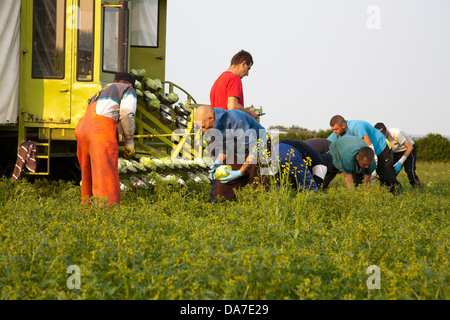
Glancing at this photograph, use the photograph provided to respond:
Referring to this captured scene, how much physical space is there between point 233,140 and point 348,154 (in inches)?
91.9

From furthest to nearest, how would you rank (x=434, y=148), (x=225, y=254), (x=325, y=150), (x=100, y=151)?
(x=434, y=148), (x=325, y=150), (x=100, y=151), (x=225, y=254)

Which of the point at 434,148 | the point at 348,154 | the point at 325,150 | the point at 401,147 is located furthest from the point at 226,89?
the point at 434,148

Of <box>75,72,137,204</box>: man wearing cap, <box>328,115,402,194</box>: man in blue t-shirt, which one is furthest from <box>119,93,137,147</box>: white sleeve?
<box>328,115,402,194</box>: man in blue t-shirt

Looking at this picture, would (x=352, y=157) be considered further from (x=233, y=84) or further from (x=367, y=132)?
(x=233, y=84)

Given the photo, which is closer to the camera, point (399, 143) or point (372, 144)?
point (372, 144)

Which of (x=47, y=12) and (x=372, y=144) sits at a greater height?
(x=47, y=12)

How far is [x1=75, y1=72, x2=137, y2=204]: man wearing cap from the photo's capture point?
6.23 metres

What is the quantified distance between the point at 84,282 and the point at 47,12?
6704 millimetres

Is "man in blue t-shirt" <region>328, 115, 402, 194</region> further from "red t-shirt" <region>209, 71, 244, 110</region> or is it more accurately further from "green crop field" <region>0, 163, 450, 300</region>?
"green crop field" <region>0, 163, 450, 300</region>

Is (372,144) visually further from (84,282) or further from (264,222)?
(84,282)

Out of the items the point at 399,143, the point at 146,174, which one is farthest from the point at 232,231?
the point at 399,143

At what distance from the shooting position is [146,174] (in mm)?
8766

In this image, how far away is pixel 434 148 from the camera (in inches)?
1076

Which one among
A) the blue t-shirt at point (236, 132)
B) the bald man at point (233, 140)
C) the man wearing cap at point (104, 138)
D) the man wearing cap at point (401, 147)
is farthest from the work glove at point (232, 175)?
the man wearing cap at point (401, 147)
